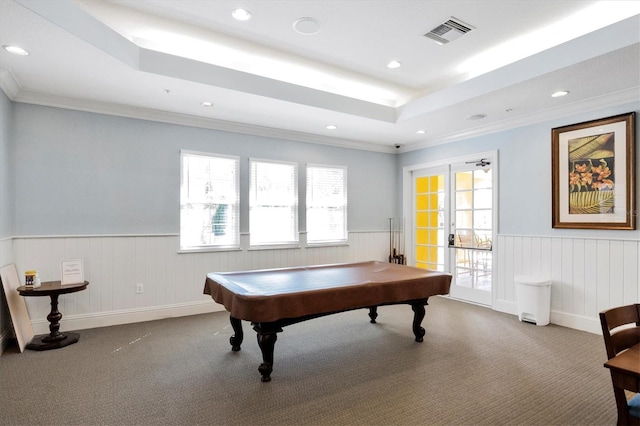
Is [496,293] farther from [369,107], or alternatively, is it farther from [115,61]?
[115,61]

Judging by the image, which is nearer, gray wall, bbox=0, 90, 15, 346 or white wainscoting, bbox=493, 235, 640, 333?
gray wall, bbox=0, 90, 15, 346

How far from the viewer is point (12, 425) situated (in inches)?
85.1

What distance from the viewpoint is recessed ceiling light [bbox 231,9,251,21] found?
2891mm

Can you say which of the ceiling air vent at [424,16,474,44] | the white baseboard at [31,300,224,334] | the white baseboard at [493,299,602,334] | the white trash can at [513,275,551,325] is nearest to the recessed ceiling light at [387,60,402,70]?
the ceiling air vent at [424,16,474,44]

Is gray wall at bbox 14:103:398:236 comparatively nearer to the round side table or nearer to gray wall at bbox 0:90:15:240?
gray wall at bbox 0:90:15:240

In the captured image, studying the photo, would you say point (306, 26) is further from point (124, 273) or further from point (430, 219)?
point (430, 219)

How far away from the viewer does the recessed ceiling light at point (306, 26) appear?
9.98ft

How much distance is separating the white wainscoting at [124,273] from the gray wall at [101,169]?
15 centimetres

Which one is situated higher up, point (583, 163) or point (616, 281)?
point (583, 163)

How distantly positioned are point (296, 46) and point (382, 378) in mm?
3227

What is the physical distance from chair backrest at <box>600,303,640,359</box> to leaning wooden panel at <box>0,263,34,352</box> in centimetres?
464

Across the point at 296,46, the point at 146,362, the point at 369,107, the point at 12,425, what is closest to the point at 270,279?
the point at 146,362

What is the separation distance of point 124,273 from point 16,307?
104cm

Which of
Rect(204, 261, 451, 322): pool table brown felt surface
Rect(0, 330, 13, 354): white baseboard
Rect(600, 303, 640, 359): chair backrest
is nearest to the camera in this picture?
Rect(600, 303, 640, 359): chair backrest
